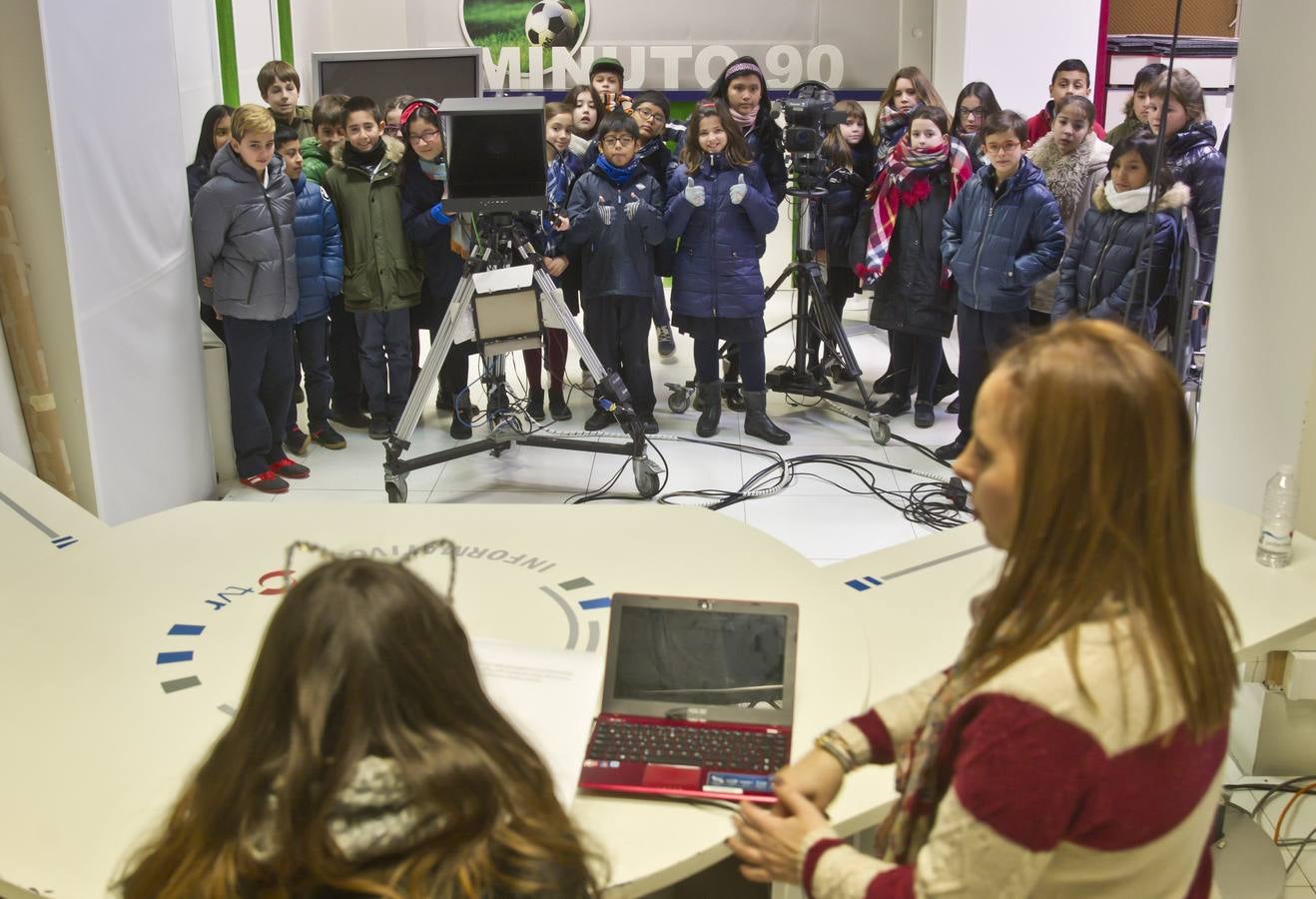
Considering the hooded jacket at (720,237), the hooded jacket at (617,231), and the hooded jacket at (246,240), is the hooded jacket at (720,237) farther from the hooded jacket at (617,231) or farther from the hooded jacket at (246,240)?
the hooded jacket at (246,240)

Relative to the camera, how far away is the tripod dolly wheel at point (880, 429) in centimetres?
493

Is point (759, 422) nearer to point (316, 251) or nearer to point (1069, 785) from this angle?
point (316, 251)

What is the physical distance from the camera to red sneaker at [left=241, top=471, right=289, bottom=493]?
4.52 meters

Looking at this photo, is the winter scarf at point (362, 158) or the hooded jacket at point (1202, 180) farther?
the winter scarf at point (362, 158)

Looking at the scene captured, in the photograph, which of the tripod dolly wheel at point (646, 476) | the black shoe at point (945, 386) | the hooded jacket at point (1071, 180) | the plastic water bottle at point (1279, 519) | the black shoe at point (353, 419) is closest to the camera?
the plastic water bottle at point (1279, 519)

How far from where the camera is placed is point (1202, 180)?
440cm

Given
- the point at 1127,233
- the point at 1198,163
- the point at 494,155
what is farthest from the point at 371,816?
the point at 1198,163

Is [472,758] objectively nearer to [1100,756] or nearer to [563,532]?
[1100,756]

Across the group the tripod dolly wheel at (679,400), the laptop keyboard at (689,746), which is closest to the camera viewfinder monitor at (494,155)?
the tripod dolly wheel at (679,400)

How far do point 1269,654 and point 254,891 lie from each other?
2.17 meters

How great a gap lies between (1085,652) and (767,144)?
425 centimetres

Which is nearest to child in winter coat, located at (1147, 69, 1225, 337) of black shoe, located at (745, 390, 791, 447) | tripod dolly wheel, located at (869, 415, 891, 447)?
tripod dolly wheel, located at (869, 415, 891, 447)

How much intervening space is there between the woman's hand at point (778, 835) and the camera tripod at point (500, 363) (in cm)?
281

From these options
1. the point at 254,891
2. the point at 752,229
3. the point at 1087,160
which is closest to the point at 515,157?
the point at 752,229
